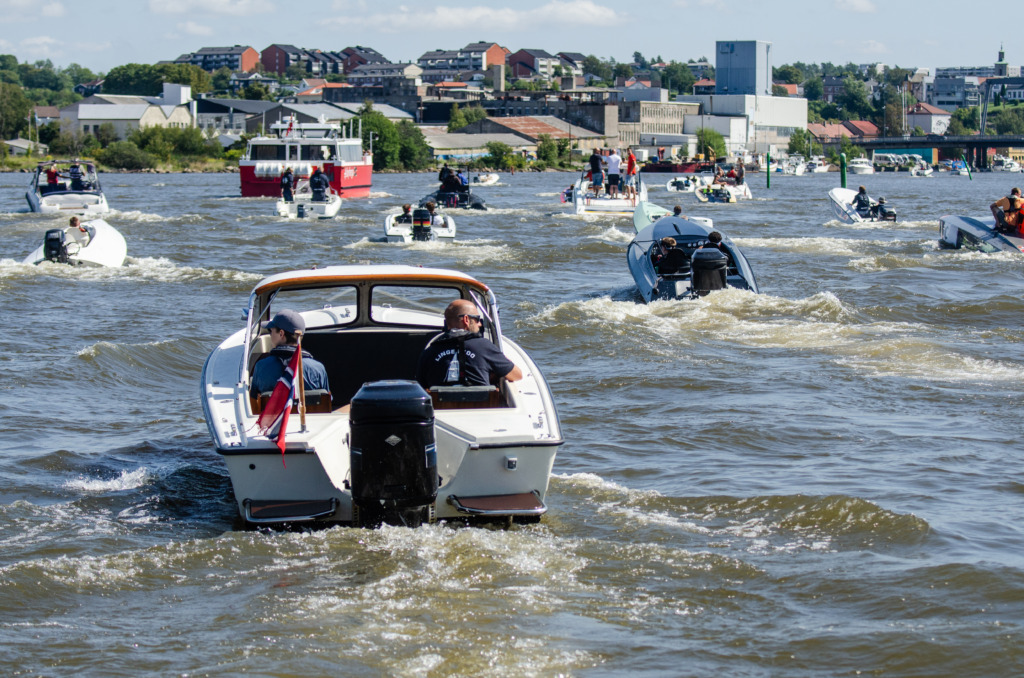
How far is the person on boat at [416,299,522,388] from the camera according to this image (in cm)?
716

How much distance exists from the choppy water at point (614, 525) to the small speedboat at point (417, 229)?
938 cm

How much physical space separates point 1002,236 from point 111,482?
19640 millimetres

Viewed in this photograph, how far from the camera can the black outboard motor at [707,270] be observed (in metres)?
15.9

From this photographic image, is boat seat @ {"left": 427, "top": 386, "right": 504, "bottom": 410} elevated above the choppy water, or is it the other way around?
boat seat @ {"left": 427, "top": 386, "right": 504, "bottom": 410}

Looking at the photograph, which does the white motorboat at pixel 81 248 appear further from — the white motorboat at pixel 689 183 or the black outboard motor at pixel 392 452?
the white motorboat at pixel 689 183

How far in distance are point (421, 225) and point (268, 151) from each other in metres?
22.3

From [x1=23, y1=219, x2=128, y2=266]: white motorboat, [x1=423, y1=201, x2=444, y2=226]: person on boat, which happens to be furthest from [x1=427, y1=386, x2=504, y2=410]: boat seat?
[x1=423, y1=201, x2=444, y2=226]: person on boat

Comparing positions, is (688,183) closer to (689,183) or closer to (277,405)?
(689,183)

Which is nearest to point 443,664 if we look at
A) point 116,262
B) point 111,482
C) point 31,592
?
point 31,592

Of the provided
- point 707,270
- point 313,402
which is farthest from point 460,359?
point 707,270

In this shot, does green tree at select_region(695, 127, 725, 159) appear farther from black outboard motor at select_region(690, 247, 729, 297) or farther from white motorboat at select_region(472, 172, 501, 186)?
black outboard motor at select_region(690, 247, 729, 297)

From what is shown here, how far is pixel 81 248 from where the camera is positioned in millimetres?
21156

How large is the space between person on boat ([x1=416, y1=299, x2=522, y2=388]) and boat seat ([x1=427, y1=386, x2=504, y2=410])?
0.45 ft

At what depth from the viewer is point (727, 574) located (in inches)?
250
